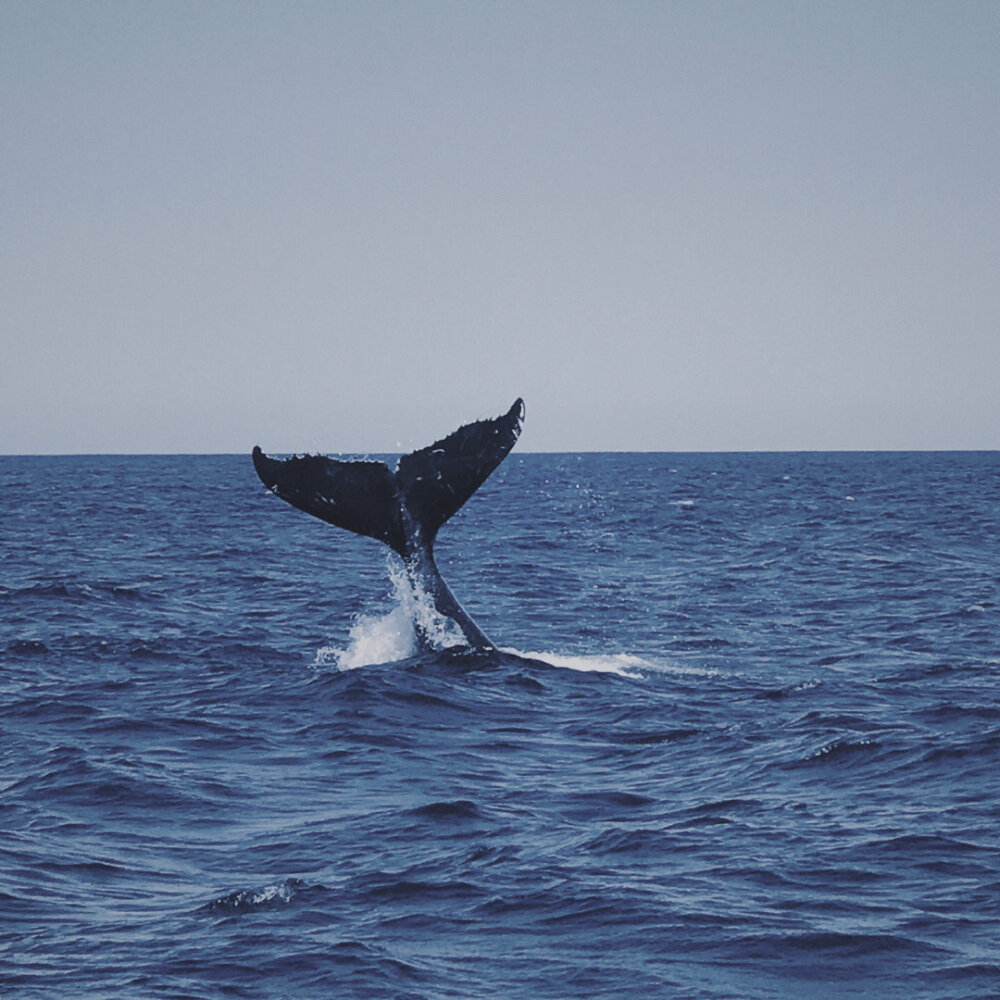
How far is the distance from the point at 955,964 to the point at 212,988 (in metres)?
3.41

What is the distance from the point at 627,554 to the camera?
33812 millimetres

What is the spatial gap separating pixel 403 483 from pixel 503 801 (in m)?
4.51

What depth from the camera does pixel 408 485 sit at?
43.2 ft

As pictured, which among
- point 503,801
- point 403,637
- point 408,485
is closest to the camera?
point 503,801

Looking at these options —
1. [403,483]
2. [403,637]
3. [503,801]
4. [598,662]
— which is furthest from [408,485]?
[503,801]

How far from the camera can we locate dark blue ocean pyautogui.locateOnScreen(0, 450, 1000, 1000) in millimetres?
6578

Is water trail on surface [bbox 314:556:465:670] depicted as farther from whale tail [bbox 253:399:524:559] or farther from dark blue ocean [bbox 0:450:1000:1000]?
whale tail [bbox 253:399:524:559]

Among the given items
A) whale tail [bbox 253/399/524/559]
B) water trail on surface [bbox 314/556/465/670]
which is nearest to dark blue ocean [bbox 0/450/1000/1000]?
water trail on surface [bbox 314/556/465/670]

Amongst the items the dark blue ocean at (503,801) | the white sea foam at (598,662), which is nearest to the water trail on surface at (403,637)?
the dark blue ocean at (503,801)

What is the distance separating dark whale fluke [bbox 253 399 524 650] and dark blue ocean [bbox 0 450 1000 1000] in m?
1.33

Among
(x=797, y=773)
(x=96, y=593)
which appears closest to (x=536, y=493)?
(x=96, y=593)

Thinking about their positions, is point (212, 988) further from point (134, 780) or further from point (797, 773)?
point (797, 773)

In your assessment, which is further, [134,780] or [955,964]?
[134,780]

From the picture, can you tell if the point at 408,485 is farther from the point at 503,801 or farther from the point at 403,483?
the point at 503,801
